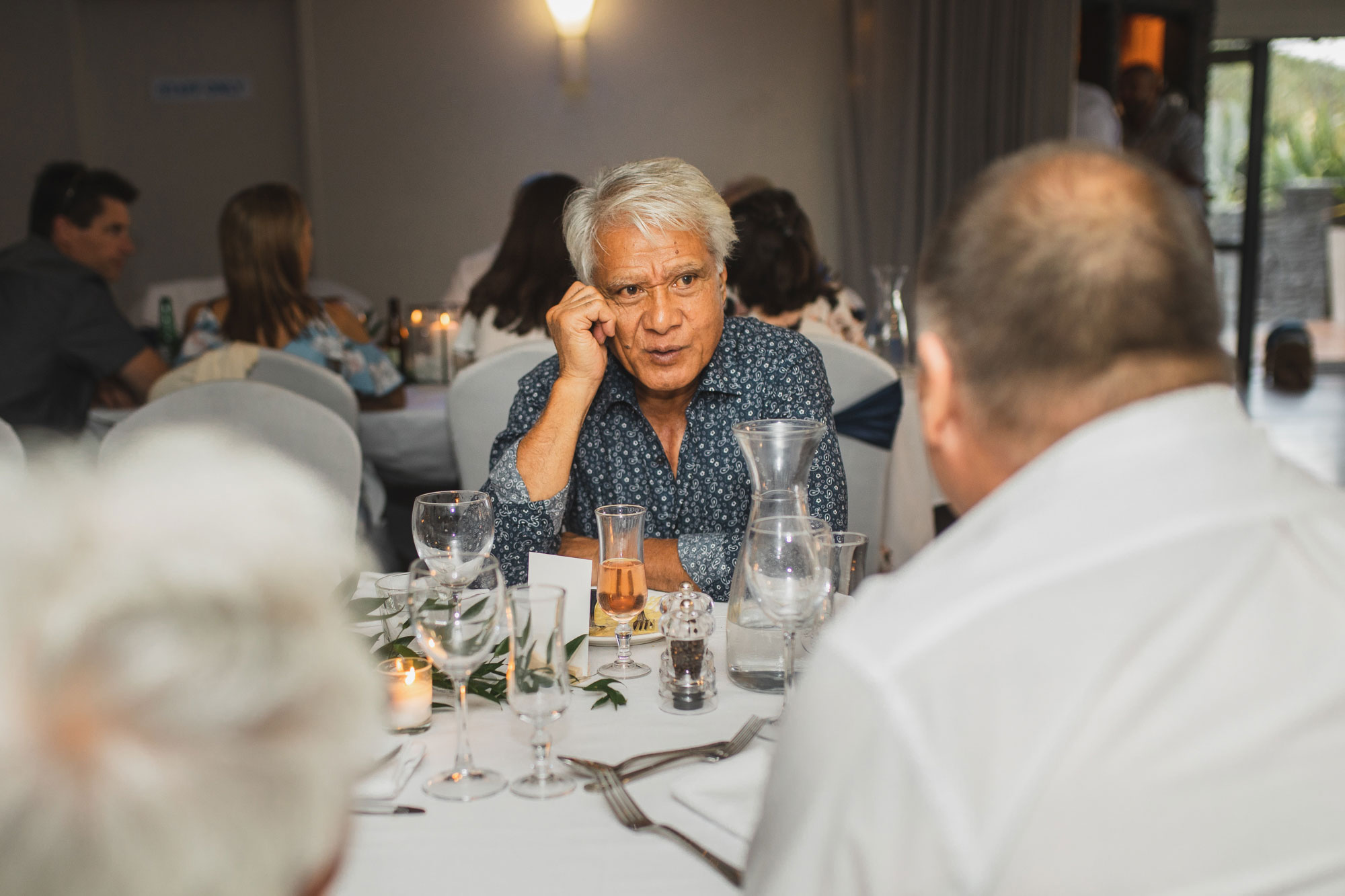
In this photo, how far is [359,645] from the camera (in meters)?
0.59

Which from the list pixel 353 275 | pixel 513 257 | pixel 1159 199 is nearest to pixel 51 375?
pixel 513 257

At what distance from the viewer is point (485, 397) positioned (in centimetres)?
294

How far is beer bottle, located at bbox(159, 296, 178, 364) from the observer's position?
4.50m

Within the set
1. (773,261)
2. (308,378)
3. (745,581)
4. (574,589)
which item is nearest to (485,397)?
(308,378)

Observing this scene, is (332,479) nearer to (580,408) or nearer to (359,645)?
(580,408)

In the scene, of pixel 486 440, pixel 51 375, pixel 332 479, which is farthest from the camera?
pixel 51 375

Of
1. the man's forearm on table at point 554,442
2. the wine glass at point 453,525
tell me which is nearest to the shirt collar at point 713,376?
the man's forearm on table at point 554,442

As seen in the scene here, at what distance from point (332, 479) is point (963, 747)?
218 cm

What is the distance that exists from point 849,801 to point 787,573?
21.9 inches

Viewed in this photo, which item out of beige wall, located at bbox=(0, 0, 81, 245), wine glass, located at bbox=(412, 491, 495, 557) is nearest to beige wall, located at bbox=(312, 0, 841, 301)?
beige wall, located at bbox=(0, 0, 81, 245)

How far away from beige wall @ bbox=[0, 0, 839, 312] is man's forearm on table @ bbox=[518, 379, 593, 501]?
17.1ft

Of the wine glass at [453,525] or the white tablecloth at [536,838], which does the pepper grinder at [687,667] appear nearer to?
the white tablecloth at [536,838]

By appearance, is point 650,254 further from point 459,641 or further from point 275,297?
point 275,297

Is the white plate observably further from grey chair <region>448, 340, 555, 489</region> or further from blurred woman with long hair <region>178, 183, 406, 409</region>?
blurred woman with long hair <region>178, 183, 406, 409</region>
